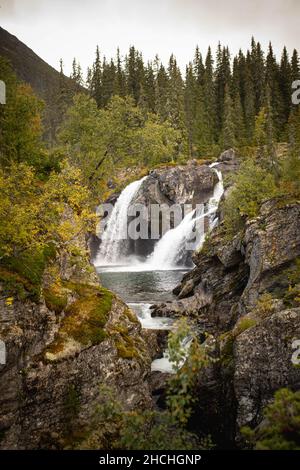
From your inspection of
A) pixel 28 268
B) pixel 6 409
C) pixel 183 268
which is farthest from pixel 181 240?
pixel 6 409

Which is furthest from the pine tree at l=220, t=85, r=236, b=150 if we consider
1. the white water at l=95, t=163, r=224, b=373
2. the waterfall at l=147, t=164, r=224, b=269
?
the waterfall at l=147, t=164, r=224, b=269

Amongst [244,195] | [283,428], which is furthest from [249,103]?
[283,428]

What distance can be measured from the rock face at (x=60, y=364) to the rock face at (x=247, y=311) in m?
2.75

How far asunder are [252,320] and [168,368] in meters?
4.94

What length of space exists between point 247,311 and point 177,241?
87.3 feet

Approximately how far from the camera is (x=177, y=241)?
145 feet

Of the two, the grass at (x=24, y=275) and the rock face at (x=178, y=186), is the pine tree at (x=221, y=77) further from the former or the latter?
the grass at (x=24, y=275)

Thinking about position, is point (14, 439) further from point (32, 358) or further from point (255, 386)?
point (255, 386)

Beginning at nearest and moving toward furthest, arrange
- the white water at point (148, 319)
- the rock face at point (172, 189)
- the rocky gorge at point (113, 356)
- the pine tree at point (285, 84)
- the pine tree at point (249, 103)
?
the rocky gorge at point (113, 356) < the white water at point (148, 319) < the rock face at point (172, 189) < the pine tree at point (249, 103) < the pine tree at point (285, 84)

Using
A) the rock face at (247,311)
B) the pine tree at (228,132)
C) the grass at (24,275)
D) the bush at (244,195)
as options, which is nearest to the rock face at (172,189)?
the pine tree at (228,132)

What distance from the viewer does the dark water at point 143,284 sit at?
29503mm

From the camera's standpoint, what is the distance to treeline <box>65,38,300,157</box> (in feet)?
243

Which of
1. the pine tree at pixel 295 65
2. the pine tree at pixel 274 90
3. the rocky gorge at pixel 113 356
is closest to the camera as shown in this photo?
the rocky gorge at pixel 113 356

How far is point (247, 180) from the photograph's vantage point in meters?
25.1
